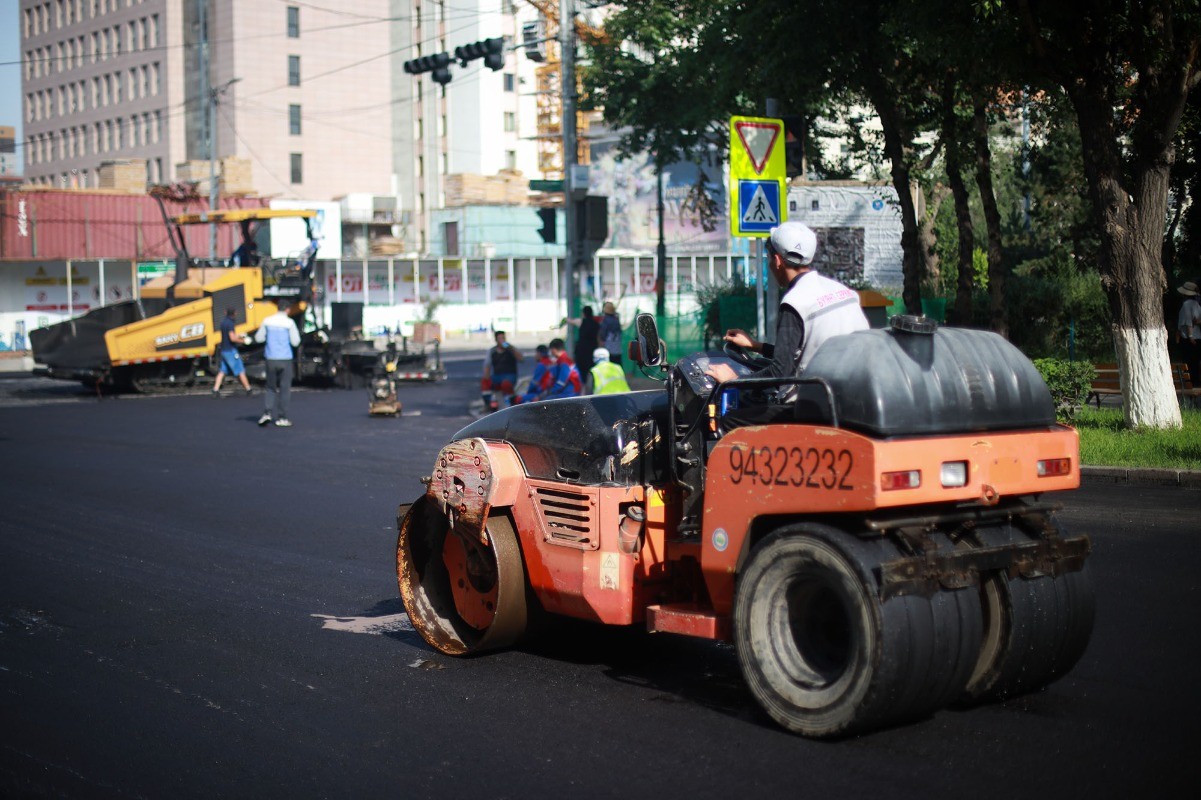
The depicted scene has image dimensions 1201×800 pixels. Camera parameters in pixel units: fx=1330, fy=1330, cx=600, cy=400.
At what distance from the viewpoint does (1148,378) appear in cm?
1446

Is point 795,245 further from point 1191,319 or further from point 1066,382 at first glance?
point 1191,319

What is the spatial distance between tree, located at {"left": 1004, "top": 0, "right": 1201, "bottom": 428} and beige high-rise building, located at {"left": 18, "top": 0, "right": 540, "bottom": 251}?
68816 millimetres

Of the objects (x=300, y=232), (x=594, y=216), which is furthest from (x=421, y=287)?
(x=594, y=216)

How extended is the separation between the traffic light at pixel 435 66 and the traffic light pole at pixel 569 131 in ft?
10.1

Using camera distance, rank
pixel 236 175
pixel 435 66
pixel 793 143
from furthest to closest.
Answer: pixel 236 175 < pixel 435 66 < pixel 793 143

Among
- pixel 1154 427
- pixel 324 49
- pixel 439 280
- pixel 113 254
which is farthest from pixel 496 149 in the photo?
pixel 1154 427

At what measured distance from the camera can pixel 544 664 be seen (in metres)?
6.76

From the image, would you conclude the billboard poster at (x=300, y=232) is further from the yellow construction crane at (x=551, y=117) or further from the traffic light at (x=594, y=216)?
the traffic light at (x=594, y=216)

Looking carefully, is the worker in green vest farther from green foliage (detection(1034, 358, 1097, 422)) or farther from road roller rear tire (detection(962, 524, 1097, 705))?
road roller rear tire (detection(962, 524, 1097, 705))

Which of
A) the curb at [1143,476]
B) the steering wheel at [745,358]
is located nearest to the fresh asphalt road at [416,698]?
the curb at [1143,476]

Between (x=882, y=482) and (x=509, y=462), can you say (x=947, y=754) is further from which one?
(x=509, y=462)

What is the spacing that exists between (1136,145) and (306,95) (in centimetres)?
7685

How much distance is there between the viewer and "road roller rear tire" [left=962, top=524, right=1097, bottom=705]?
5.40 m

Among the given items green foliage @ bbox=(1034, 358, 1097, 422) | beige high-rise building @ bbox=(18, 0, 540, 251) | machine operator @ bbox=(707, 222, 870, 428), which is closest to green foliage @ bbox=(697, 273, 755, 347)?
green foliage @ bbox=(1034, 358, 1097, 422)
